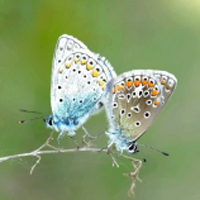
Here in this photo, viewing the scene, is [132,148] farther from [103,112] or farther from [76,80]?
[103,112]

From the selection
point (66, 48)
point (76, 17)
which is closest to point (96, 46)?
point (76, 17)

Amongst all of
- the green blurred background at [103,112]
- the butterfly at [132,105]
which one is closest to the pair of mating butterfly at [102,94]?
the butterfly at [132,105]

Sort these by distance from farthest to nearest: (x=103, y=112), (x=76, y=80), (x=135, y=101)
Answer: (x=103, y=112), (x=76, y=80), (x=135, y=101)

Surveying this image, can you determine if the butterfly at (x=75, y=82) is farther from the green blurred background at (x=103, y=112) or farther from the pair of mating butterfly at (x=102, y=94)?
the green blurred background at (x=103, y=112)

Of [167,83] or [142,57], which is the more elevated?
[167,83]

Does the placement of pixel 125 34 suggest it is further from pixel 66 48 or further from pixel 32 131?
pixel 66 48

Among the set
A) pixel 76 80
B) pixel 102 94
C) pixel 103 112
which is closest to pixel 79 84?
pixel 76 80

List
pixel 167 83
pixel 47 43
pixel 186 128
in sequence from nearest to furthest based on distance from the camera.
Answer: pixel 167 83
pixel 47 43
pixel 186 128
